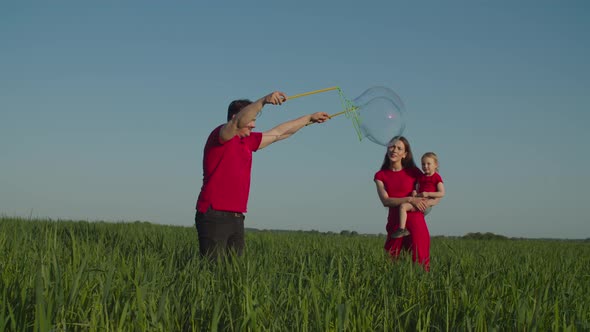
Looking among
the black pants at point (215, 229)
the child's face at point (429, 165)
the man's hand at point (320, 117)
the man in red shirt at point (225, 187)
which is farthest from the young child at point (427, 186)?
the black pants at point (215, 229)

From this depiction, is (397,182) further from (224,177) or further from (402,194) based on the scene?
(224,177)

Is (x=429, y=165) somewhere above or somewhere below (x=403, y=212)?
above

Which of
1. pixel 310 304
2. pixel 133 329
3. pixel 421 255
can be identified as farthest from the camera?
pixel 421 255

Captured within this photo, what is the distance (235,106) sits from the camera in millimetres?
5562

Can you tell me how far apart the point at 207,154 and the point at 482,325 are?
314 cm

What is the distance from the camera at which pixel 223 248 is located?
5395 mm

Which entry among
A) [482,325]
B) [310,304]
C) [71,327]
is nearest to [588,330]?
[482,325]

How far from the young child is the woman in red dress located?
66mm

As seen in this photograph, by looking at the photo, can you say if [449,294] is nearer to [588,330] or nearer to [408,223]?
[588,330]

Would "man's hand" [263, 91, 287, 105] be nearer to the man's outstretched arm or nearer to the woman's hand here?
the man's outstretched arm

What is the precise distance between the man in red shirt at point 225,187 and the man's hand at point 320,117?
889mm

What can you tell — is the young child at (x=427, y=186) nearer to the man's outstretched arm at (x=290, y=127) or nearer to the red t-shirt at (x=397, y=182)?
the red t-shirt at (x=397, y=182)

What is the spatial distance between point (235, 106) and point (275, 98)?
2.10ft

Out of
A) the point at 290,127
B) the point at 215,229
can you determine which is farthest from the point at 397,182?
the point at 215,229
